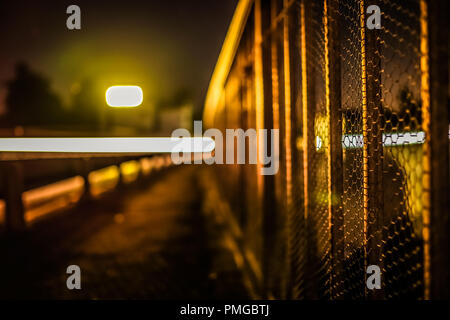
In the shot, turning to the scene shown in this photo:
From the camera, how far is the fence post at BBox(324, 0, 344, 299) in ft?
7.33

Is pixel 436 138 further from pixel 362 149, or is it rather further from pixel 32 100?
pixel 32 100

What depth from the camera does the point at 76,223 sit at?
8.10m

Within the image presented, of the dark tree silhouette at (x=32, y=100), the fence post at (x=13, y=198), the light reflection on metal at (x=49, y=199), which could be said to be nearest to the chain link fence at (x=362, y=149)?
the fence post at (x=13, y=198)

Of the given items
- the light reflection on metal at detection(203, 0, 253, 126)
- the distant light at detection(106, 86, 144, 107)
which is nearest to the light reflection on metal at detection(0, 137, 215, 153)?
the distant light at detection(106, 86, 144, 107)

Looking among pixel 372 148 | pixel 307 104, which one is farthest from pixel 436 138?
pixel 307 104

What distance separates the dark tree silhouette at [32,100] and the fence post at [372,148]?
226ft

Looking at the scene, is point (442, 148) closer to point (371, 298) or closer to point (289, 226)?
point (371, 298)

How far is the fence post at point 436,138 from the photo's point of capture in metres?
1.33

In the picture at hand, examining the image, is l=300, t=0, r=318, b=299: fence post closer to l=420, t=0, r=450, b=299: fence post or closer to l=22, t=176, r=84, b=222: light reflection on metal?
l=420, t=0, r=450, b=299: fence post

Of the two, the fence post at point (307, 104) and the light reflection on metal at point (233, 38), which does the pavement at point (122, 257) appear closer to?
the fence post at point (307, 104)

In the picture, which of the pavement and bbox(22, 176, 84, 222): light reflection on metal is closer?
the pavement

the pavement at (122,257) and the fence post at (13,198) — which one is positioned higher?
the fence post at (13,198)

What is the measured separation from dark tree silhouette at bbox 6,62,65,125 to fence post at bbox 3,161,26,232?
206 feet

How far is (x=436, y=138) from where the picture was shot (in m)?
1.33
